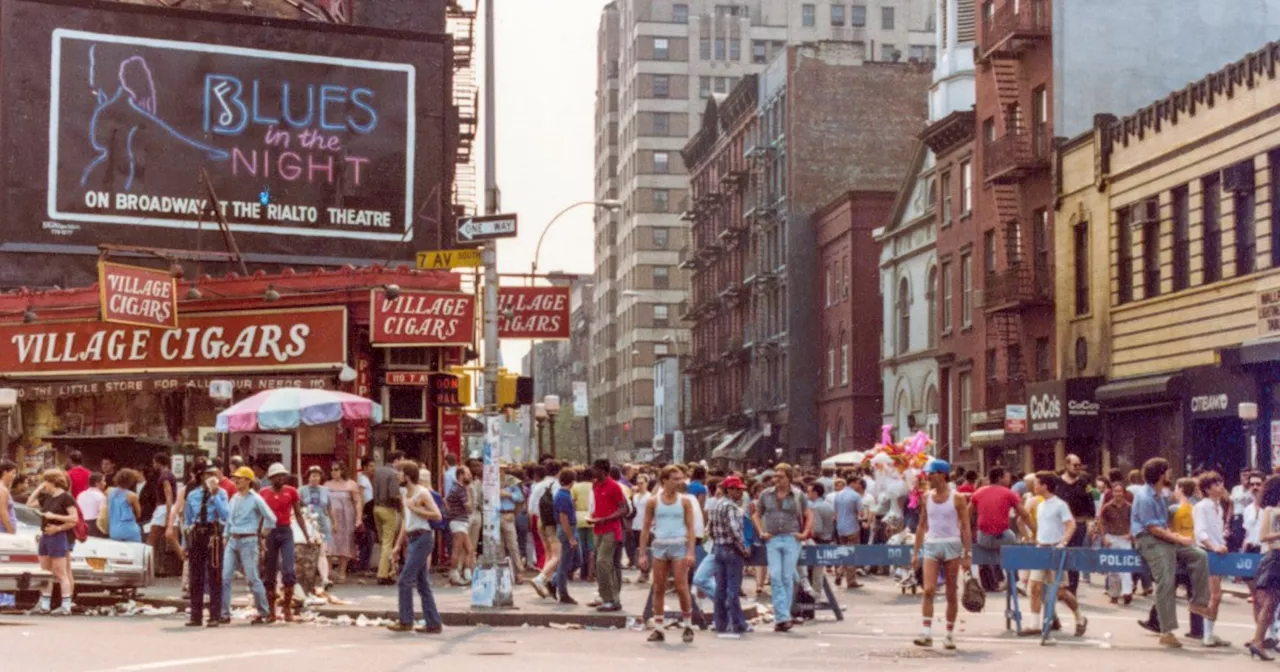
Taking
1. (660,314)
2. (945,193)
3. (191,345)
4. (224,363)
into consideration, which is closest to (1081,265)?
(945,193)

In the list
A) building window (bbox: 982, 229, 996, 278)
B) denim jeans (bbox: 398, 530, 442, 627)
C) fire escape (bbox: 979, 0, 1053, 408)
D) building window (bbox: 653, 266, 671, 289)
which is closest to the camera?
denim jeans (bbox: 398, 530, 442, 627)

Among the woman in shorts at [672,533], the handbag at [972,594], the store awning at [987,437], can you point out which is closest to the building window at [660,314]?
the store awning at [987,437]

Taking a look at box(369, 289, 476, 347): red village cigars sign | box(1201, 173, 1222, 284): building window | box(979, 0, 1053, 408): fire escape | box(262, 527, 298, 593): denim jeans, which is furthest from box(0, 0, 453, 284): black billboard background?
box(262, 527, 298, 593): denim jeans

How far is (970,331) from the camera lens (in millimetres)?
55000

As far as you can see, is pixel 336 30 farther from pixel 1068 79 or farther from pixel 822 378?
pixel 822 378

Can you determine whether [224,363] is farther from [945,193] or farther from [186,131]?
[945,193]

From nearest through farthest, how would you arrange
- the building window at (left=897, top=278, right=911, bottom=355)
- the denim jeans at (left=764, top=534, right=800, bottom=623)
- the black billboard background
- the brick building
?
the denim jeans at (left=764, top=534, right=800, bottom=623), the black billboard background, the building window at (left=897, top=278, right=911, bottom=355), the brick building

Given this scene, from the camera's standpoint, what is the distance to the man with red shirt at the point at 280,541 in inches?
853

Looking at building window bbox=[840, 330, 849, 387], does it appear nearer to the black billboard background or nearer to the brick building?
the brick building

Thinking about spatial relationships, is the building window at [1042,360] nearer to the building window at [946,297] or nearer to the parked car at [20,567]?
the building window at [946,297]

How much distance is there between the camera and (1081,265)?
46.1 meters

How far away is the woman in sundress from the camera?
27234 mm

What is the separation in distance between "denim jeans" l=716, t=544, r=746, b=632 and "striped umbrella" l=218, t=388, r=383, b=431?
8483 millimetres

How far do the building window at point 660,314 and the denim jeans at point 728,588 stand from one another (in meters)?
105
